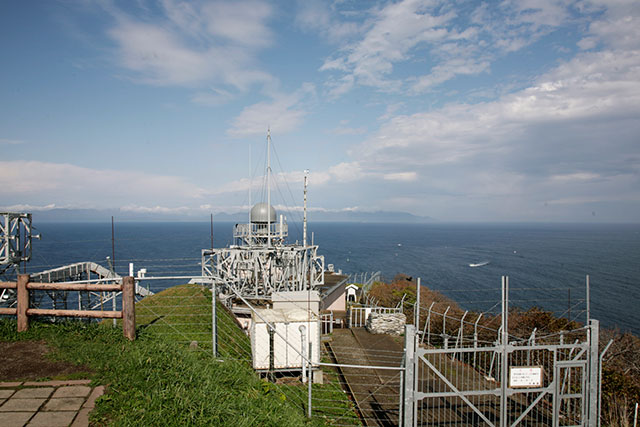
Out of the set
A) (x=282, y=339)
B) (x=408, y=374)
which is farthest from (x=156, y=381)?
(x=282, y=339)

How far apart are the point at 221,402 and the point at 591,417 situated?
754 cm

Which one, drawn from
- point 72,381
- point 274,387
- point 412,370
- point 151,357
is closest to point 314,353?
point 274,387

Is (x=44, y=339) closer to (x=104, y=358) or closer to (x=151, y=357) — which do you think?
(x=104, y=358)

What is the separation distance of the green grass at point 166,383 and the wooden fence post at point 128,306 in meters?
0.20

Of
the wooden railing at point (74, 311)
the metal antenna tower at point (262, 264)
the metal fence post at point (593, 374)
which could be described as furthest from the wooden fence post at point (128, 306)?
the metal antenna tower at point (262, 264)

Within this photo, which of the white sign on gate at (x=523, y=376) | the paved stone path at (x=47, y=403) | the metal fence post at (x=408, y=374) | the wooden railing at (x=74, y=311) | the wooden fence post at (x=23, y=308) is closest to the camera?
the paved stone path at (x=47, y=403)

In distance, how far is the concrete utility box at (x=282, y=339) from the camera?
34.9 ft

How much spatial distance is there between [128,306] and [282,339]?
14.2ft

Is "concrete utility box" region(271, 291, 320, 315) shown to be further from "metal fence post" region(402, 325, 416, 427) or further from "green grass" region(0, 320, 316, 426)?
"metal fence post" region(402, 325, 416, 427)

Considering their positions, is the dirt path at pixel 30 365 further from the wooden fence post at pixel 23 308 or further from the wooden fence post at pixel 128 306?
the wooden fence post at pixel 128 306

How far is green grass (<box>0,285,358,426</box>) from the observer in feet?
17.4

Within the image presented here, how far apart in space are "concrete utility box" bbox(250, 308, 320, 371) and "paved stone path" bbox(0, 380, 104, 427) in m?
4.91

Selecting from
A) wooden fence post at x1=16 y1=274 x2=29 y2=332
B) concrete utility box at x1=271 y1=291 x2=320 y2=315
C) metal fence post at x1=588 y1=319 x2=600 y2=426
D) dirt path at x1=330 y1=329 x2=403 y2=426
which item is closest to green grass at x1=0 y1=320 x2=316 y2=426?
wooden fence post at x1=16 y1=274 x2=29 y2=332

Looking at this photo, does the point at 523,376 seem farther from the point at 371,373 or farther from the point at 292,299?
the point at 292,299
